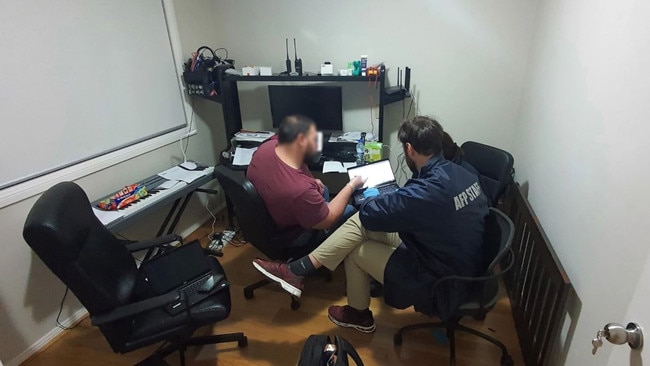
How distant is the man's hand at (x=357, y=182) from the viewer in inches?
58.5

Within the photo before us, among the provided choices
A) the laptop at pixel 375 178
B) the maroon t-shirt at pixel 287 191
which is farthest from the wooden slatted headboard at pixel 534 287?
the maroon t-shirt at pixel 287 191

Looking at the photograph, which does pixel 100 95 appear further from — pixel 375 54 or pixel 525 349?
pixel 525 349

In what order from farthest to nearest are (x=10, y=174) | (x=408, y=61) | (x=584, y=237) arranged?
(x=408, y=61)
(x=10, y=174)
(x=584, y=237)

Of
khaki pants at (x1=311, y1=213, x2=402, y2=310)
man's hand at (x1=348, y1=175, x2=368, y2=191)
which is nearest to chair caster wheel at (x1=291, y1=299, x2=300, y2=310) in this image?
khaki pants at (x1=311, y1=213, x2=402, y2=310)

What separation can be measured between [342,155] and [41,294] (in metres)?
1.70

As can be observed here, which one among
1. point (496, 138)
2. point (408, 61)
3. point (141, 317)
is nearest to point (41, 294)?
point (141, 317)

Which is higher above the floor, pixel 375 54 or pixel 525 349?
pixel 375 54

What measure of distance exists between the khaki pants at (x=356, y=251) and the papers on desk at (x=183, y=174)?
1048 mm

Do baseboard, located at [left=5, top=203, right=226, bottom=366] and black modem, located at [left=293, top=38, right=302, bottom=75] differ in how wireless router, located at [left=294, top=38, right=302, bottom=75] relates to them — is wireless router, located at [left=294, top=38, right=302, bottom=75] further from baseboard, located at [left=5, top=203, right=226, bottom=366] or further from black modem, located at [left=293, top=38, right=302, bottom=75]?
baseboard, located at [left=5, top=203, right=226, bottom=366]

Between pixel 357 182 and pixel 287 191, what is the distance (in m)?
0.35

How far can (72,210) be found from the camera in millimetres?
1265

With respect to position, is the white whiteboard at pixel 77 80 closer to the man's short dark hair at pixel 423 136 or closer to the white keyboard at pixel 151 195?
the white keyboard at pixel 151 195

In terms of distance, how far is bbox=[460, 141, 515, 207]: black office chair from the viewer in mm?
1888

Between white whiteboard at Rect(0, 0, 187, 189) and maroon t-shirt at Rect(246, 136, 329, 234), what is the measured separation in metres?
1.07
